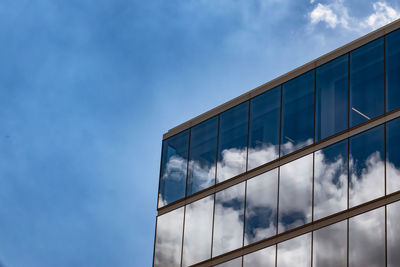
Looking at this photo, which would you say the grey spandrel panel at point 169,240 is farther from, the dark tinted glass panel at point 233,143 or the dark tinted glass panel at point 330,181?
the dark tinted glass panel at point 330,181

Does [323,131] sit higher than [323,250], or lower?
higher

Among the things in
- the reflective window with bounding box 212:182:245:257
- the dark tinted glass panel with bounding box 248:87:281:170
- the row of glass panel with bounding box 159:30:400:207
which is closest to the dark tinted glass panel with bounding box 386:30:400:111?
the row of glass panel with bounding box 159:30:400:207

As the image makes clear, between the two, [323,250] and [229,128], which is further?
[229,128]

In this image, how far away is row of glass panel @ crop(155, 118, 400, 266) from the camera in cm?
2989

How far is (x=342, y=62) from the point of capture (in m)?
33.2

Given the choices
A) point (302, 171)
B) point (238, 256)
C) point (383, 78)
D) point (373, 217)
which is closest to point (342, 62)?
point (383, 78)

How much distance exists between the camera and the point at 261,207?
33625 millimetres

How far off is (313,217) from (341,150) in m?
3.00

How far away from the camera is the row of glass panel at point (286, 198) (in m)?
29.9

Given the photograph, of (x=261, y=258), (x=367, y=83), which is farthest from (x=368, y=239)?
(x=367, y=83)

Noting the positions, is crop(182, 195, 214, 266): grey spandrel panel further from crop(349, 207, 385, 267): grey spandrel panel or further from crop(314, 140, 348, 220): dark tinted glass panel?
crop(349, 207, 385, 267): grey spandrel panel

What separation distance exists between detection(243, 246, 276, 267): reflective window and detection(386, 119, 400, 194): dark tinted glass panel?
6.03 m

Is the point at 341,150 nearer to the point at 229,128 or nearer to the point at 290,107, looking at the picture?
the point at 290,107

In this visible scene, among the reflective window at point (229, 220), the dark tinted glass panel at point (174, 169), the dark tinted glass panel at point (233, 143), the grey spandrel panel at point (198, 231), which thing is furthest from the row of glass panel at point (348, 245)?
the dark tinted glass panel at point (174, 169)
